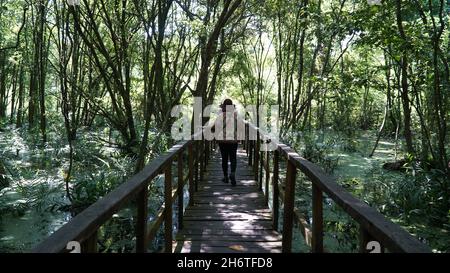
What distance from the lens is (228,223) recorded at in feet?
17.2

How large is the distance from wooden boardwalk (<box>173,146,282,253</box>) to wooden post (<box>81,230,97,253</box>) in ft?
8.26

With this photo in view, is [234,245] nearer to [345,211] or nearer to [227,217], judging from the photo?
[227,217]

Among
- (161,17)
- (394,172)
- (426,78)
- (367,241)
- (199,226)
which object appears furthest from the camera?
(394,172)

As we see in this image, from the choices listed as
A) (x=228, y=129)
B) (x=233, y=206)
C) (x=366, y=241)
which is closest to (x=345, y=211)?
(x=366, y=241)

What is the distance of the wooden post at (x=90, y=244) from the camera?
5.71 ft

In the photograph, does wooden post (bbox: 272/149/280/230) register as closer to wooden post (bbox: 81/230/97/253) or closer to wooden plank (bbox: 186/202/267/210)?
wooden plank (bbox: 186/202/267/210)

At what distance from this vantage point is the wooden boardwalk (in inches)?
175

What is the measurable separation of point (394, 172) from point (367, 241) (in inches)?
380

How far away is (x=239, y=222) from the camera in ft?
17.4

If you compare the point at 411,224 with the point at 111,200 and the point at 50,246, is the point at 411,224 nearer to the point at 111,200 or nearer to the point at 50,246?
the point at 111,200

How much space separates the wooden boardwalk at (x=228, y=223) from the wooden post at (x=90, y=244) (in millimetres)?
2519

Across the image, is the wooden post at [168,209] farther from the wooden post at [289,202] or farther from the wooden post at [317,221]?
the wooden post at [317,221]

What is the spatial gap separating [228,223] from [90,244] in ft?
11.6
